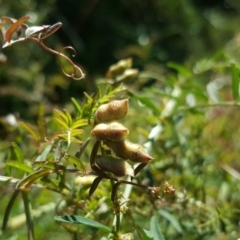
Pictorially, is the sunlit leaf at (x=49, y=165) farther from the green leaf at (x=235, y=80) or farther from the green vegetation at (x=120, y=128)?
the green leaf at (x=235, y=80)

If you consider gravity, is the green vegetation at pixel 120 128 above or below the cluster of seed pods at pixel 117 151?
below

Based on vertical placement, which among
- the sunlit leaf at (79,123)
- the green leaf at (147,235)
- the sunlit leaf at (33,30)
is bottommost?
the green leaf at (147,235)

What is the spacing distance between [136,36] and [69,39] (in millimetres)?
118

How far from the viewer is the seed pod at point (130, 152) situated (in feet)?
0.78

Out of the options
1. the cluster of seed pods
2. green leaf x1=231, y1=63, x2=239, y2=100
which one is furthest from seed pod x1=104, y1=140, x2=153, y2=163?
green leaf x1=231, y1=63, x2=239, y2=100

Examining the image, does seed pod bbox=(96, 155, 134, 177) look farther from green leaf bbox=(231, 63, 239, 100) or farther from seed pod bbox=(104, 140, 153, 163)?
green leaf bbox=(231, 63, 239, 100)

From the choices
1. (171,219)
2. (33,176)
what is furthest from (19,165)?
(171,219)

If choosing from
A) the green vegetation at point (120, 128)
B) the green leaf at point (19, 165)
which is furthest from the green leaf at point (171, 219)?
the green leaf at point (19, 165)

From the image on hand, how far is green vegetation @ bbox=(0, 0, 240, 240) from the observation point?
0.26 m

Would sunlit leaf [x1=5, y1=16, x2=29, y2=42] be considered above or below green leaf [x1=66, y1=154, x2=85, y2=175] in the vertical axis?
above

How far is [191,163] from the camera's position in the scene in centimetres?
46

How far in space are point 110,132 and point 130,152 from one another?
0.5 inches

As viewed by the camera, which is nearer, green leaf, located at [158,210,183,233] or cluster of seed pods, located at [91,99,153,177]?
cluster of seed pods, located at [91,99,153,177]

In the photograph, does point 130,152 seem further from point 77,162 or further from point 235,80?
point 235,80
